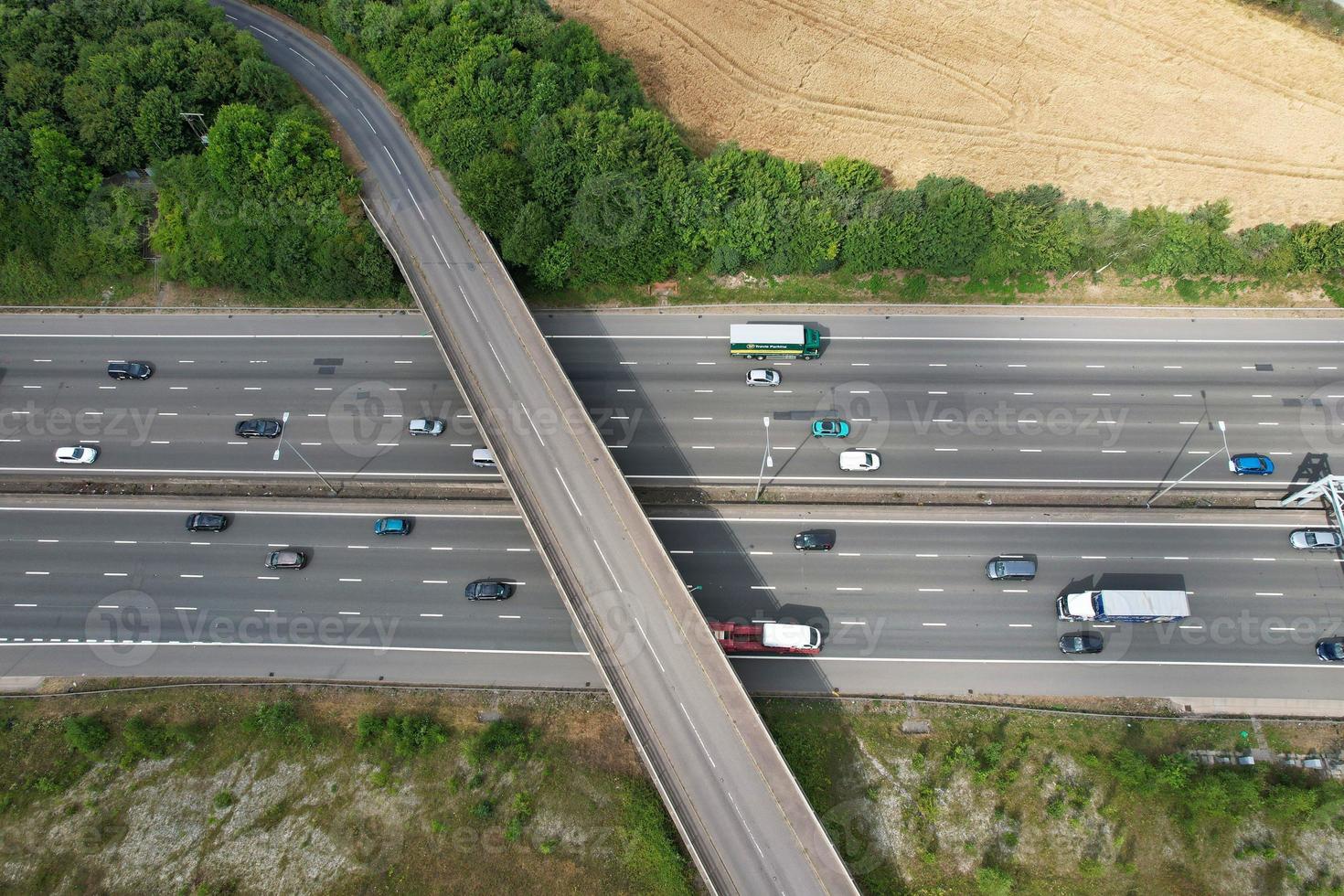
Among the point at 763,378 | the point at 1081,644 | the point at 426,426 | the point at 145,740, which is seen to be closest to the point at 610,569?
the point at 763,378

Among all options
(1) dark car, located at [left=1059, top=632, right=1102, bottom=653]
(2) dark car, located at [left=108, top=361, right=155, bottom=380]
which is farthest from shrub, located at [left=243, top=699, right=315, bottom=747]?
(1) dark car, located at [left=1059, top=632, right=1102, bottom=653]

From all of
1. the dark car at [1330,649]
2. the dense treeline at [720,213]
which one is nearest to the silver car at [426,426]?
the dense treeline at [720,213]

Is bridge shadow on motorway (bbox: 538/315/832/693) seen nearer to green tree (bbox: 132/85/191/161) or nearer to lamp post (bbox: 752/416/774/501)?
lamp post (bbox: 752/416/774/501)

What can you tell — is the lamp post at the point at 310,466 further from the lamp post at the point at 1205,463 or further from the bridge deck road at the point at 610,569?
the lamp post at the point at 1205,463

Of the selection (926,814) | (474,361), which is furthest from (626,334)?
(926,814)

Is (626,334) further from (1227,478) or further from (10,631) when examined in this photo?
(10,631)
